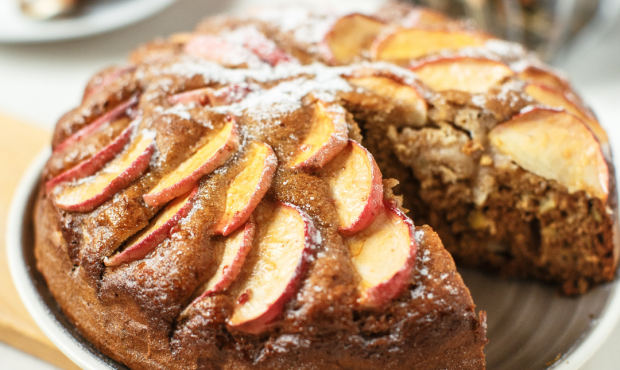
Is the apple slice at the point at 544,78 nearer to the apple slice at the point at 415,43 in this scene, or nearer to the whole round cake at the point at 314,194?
the whole round cake at the point at 314,194

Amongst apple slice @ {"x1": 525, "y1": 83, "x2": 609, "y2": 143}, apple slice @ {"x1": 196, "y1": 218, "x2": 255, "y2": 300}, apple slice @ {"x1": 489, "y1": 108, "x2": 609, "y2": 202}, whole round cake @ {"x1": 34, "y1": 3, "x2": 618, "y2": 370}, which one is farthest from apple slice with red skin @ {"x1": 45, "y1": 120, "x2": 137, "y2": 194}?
apple slice @ {"x1": 525, "y1": 83, "x2": 609, "y2": 143}

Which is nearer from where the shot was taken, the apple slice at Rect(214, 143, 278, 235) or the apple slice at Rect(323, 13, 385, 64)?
the apple slice at Rect(214, 143, 278, 235)

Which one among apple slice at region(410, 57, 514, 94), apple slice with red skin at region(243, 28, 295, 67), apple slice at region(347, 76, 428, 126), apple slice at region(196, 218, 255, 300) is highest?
apple slice at region(410, 57, 514, 94)

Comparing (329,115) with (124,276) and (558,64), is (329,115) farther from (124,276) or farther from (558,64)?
(558,64)

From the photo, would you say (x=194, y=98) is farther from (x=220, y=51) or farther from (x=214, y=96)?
(x=220, y=51)

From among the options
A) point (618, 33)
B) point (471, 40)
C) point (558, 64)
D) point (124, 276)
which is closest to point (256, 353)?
point (124, 276)

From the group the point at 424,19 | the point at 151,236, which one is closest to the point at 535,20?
the point at 424,19

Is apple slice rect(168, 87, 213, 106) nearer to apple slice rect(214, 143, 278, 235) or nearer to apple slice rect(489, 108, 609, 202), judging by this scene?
apple slice rect(214, 143, 278, 235)
